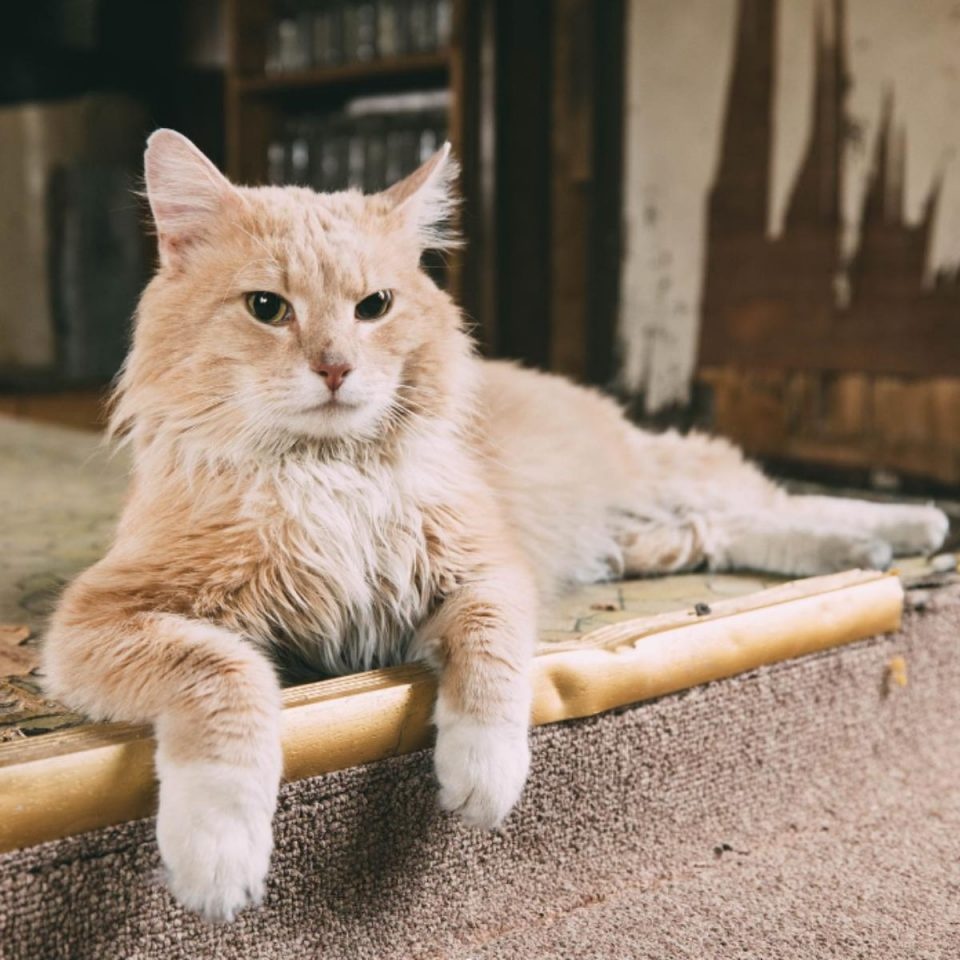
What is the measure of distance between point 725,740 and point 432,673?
0.48 m

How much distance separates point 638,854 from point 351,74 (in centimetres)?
298

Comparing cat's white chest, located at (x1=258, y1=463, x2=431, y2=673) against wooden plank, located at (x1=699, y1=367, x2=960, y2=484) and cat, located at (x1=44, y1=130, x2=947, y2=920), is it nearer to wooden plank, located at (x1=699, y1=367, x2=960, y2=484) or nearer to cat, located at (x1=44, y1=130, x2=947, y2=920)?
cat, located at (x1=44, y1=130, x2=947, y2=920)

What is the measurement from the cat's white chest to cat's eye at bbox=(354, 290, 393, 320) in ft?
0.58

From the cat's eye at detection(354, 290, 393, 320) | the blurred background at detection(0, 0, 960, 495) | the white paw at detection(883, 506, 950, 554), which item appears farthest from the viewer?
the blurred background at detection(0, 0, 960, 495)

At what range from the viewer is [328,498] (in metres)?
1.26

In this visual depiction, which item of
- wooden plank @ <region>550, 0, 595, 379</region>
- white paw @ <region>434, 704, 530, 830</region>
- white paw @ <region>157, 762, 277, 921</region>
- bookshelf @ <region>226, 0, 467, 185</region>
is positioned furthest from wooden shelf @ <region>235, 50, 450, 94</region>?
white paw @ <region>157, 762, 277, 921</region>

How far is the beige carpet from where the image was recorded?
3.46ft

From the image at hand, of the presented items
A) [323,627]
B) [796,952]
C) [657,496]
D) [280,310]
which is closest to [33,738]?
[323,627]

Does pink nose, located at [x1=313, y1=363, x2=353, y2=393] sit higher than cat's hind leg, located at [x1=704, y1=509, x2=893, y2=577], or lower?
higher

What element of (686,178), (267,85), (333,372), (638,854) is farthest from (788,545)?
(267,85)

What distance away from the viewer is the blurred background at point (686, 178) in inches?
104

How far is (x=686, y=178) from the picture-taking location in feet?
9.96

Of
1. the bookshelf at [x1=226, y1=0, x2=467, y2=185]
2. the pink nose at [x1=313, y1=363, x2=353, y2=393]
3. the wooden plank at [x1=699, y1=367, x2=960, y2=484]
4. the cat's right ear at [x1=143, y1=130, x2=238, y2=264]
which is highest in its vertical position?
the bookshelf at [x1=226, y1=0, x2=467, y2=185]

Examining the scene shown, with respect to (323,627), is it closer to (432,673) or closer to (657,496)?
(432,673)
